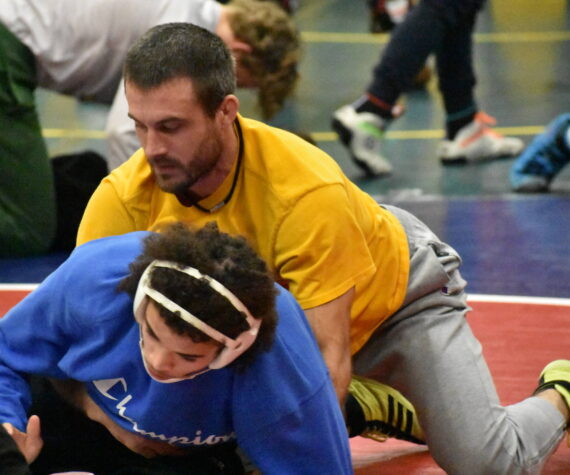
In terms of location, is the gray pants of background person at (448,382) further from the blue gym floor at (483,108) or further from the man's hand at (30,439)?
the blue gym floor at (483,108)

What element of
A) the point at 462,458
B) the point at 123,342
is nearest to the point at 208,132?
the point at 123,342

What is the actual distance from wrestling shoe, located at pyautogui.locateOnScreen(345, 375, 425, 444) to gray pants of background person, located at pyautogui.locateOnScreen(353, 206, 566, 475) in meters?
0.09

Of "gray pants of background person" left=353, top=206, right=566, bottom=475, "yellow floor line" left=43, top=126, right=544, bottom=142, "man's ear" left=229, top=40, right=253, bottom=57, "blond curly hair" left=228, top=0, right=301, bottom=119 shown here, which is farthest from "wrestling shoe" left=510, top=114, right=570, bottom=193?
"gray pants of background person" left=353, top=206, right=566, bottom=475

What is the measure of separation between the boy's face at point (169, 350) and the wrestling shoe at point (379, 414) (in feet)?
3.27

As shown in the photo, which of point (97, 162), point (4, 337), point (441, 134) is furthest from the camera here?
point (441, 134)

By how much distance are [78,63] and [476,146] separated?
7.54ft

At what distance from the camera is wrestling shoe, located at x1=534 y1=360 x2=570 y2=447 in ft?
10.8

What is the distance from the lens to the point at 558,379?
3.35 meters

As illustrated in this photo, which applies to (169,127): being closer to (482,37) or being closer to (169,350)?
(169,350)

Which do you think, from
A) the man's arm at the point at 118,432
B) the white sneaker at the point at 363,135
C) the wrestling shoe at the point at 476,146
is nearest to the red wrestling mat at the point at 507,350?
the man's arm at the point at 118,432

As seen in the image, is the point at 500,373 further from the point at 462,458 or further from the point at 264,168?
the point at 264,168

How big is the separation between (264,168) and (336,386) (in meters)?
0.53

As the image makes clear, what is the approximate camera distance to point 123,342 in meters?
2.48

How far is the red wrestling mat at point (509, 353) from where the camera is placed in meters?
3.29
